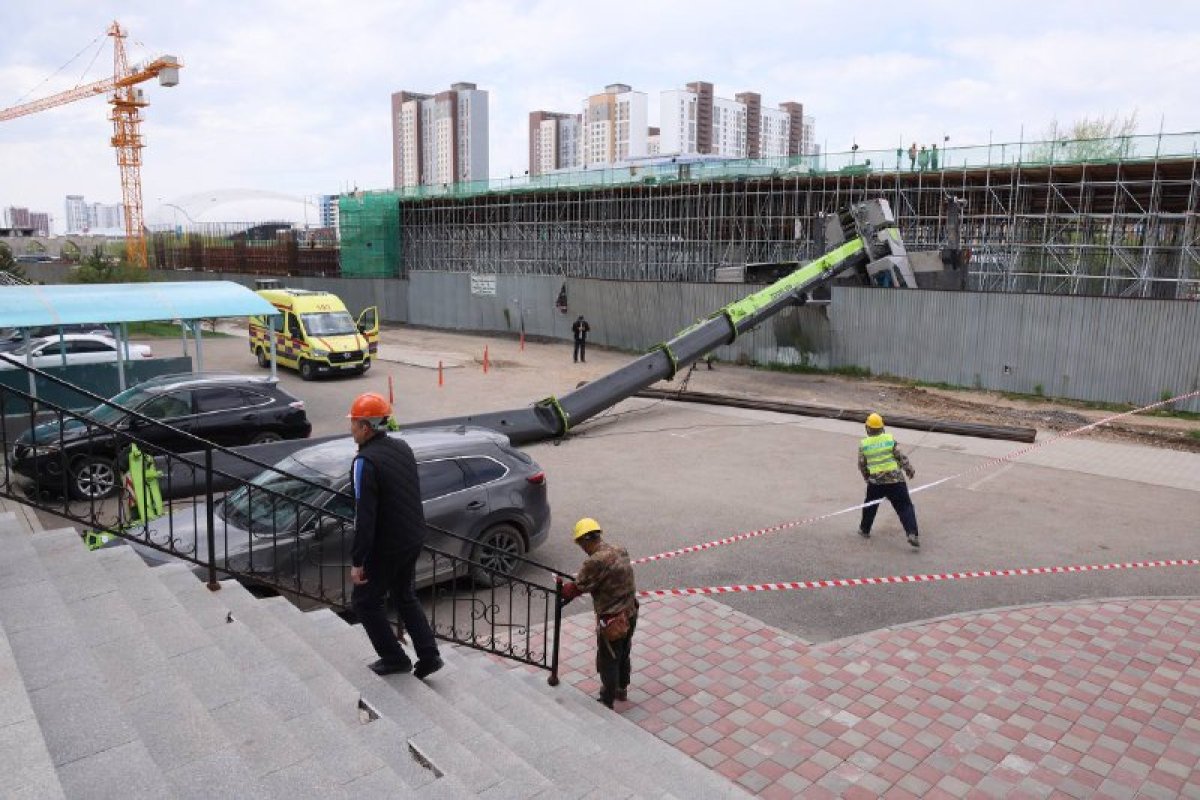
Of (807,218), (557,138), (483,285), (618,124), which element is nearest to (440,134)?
(557,138)

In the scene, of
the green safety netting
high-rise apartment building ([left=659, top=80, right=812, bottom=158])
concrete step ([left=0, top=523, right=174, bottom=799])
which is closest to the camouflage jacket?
concrete step ([left=0, top=523, right=174, bottom=799])

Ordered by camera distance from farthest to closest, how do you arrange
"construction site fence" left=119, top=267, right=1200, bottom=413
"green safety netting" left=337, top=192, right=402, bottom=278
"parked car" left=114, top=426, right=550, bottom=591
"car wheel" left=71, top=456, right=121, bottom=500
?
"green safety netting" left=337, top=192, right=402, bottom=278
"construction site fence" left=119, top=267, right=1200, bottom=413
"car wheel" left=71, top=456, right=121, bottom=500
"parked car" left=114, top=426, right=550, bottom=591

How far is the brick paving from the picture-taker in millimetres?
5457

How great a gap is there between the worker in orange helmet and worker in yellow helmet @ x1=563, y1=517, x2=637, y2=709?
1.28 m

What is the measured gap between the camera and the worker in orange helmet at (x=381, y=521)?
15.9 ft

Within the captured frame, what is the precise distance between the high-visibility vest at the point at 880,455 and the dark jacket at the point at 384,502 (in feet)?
21.0

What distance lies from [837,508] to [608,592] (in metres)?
6.68

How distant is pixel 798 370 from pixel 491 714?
20.2 metres

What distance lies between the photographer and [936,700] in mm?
6414

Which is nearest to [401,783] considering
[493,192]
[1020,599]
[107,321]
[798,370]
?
[1020,599]

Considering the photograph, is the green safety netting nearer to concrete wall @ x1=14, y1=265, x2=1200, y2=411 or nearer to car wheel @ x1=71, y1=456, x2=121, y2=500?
concrete wall @ x1=14, y1=265, x2=1200, y2=411

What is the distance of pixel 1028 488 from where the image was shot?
502 inches

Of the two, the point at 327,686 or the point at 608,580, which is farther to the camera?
the point at 608,580

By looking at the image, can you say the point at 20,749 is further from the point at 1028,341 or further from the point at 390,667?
the point at 1028,341
